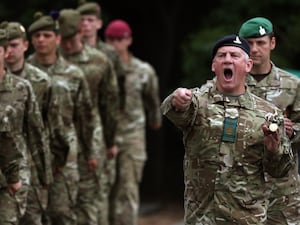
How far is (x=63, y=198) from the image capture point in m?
11.9

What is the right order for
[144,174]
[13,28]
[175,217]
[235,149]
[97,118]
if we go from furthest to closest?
[144,174] < [175,217] < [97,118] < [13,28] < [235,149]

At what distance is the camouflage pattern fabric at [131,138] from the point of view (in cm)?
1455

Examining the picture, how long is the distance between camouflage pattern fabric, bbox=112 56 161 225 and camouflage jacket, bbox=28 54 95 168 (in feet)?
6.59

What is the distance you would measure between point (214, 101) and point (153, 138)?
890 cm

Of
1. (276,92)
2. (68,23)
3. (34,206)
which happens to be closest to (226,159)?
(276,92)

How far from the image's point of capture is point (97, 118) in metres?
13.1

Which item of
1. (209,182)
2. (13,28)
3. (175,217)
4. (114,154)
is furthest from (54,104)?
(175,217)

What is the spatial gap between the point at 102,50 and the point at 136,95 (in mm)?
1138

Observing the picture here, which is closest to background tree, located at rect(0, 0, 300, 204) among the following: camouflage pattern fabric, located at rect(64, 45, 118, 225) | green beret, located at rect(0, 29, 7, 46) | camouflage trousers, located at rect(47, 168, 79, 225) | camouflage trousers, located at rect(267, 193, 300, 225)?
camouflage pattern fabric, located at rect(64, 45, 118, 225)

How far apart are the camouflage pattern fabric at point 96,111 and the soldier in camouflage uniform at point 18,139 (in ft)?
6.85

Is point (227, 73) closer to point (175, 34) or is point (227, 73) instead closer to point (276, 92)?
point (276, 92)

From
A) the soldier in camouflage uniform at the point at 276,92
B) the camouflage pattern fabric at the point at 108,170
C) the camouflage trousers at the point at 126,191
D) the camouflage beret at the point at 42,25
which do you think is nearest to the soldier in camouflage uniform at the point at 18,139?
the camouflage beret at the point at 42,25

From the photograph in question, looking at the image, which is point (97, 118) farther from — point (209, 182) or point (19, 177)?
point (209, 182)

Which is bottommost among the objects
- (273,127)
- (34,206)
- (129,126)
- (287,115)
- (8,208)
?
(129,126)
